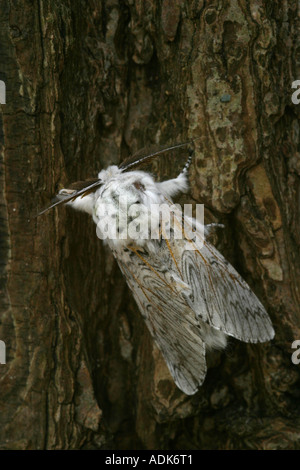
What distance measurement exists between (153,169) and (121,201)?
0.94 ft

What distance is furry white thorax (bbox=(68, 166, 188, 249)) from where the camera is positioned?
1.33 metres

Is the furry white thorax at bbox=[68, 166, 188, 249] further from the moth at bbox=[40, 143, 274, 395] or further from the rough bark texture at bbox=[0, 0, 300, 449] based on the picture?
the rough bark texture at bbox=[0, 0, 300, 449]

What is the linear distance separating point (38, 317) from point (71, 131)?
24.4 inches

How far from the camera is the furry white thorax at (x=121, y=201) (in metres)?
1.33

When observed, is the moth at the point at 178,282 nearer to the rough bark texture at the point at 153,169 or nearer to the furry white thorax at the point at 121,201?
the furry white thorax at the point at 121,201

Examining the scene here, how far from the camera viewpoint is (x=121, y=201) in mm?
1325

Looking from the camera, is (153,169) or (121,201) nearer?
(121,201)

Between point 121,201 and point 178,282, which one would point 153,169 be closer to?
point 121,201

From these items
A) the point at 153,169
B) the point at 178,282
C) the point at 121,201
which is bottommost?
the point at 178,282

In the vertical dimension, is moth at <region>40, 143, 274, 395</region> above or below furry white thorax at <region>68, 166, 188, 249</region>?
below

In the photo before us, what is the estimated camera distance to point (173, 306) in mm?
1406

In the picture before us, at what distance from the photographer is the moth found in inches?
54.4

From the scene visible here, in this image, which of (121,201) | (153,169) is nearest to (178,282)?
(121,201)

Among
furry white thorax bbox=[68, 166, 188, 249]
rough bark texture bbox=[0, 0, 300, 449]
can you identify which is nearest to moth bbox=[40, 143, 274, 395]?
furry white thorax bbox=[68, 166, 188, 249]
